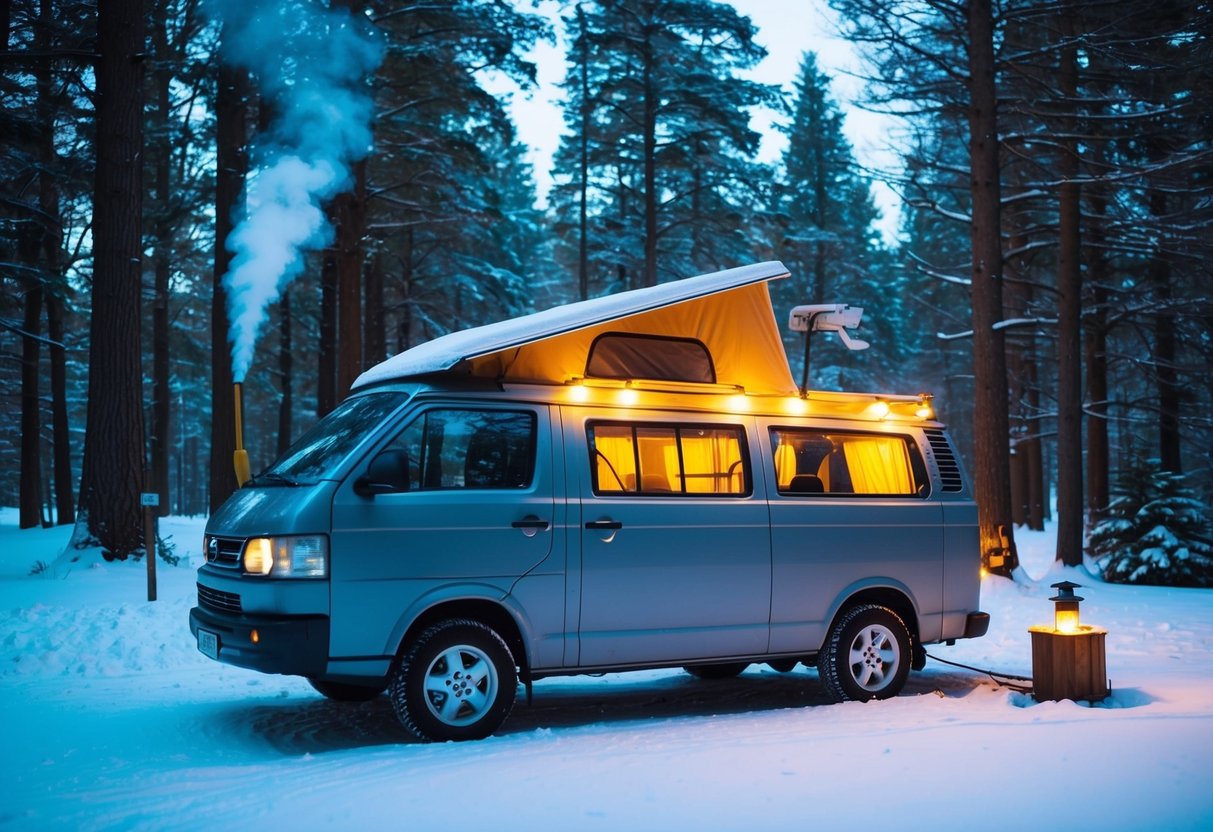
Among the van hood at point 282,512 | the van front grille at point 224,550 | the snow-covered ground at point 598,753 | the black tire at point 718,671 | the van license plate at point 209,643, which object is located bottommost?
Result: the black tire at point 718,671

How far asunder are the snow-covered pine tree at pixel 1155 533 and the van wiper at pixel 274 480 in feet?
50.3

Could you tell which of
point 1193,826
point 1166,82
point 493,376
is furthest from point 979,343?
point 1193,826

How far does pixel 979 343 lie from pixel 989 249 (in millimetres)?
1429

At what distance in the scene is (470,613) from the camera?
720 centimetres

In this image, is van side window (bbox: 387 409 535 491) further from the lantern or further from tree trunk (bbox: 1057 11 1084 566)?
tree trunk (bbox: 1057 11 1084 566)

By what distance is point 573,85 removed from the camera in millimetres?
31328

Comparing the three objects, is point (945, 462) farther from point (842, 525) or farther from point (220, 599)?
point (220, 599)

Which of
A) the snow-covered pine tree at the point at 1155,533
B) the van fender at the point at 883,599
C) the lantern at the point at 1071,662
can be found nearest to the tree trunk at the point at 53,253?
the van fender at the point at 883,599

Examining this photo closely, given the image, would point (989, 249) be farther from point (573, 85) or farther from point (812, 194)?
point (812, 194)

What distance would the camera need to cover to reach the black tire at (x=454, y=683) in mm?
6848

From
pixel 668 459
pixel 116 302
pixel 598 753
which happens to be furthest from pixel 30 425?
pixel 598 753

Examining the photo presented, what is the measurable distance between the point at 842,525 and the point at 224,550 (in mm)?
4582

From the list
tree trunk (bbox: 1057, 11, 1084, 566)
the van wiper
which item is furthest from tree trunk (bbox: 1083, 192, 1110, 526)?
the van wiper

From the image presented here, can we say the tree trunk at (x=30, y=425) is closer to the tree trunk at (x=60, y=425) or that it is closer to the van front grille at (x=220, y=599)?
the tree trunk at (x=60, y=425)
